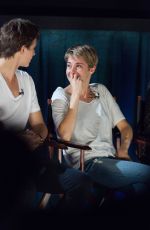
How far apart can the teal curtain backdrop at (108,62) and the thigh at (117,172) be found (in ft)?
2.29

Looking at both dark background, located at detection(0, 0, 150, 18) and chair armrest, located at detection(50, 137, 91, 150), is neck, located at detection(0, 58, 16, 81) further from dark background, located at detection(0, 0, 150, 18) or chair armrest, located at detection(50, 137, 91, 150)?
dark background, located at detection(0, 0, 150, 18)

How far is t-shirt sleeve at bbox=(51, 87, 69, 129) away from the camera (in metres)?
2.46

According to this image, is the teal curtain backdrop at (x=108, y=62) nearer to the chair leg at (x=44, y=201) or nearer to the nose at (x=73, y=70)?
the nose at (x=73, y=70)

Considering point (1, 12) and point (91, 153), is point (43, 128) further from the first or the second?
point (1, 12)

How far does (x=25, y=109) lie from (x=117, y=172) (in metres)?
0.58

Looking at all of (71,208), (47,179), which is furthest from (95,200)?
(47,179)

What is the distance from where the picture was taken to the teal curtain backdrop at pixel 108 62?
3.03m

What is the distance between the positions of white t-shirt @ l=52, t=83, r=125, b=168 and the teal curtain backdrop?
1.73 ft

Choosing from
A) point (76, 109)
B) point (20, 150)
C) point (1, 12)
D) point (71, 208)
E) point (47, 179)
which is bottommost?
point (71, 208)

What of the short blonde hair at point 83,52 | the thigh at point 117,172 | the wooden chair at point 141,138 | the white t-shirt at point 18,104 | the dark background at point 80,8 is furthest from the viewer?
the dark background at point 80,8

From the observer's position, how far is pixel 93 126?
2523 mm

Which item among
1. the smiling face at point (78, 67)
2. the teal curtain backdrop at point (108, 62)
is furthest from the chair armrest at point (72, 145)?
the teal curtain backdrop at point (108, 62)

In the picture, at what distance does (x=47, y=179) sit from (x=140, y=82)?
1.18 metres

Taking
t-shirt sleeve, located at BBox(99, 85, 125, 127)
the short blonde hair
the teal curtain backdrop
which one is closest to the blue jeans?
t-shirt sleeve, located at BBox(99, 85, 125, 127)
